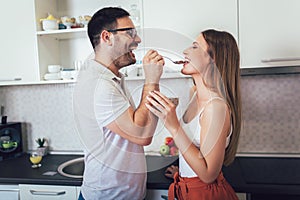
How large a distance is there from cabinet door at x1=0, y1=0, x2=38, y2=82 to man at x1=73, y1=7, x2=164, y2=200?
2.42 feet

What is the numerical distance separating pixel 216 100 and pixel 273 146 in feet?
3.22

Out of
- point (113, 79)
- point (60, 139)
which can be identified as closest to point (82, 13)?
point (60, 139)

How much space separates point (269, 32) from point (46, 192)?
1.44 metres

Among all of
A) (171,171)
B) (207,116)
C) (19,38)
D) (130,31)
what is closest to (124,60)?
(130,31)

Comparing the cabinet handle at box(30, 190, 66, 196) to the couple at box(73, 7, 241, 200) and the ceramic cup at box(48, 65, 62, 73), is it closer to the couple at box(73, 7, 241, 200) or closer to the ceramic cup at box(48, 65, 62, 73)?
the couple at box(73, 7, 241, 200)

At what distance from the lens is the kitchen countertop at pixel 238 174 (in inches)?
48.7

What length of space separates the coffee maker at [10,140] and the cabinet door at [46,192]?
0.53 meters

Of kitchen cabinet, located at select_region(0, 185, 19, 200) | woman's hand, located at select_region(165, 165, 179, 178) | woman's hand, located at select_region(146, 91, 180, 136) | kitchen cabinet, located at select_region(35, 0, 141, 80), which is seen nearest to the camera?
woman's hand, located at select_region(146, 91, 180, 136)

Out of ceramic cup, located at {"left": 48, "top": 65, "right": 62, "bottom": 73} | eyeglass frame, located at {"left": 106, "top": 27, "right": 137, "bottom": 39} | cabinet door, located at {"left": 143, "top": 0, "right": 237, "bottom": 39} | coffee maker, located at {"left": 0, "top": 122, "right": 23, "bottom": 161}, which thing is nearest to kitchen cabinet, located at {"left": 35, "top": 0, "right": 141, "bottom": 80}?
ceramic cup, located at {"left": 48, "top": 65, "right": 62, "bottom": 73}

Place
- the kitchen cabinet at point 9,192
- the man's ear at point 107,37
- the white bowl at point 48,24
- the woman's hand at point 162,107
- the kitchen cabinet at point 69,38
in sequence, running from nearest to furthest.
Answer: the woman's hand at point 162,107 < the man's ear at point 107,37 < the kitchen cabinet at point 9,192 < the white bowl at point 48,24 < the kitchen cabinet at point 69,38

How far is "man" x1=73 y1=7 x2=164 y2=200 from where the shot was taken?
2.85 feet

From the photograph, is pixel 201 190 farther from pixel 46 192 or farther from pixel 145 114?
pixel 46 192

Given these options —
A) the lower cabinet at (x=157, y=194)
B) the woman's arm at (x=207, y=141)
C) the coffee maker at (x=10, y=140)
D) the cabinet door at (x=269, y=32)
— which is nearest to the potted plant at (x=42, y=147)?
the coffee maker at (x=10, y=140)

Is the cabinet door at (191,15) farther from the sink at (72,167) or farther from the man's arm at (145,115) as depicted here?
the sink at (72,167)
